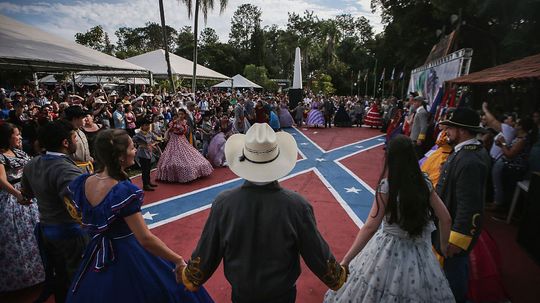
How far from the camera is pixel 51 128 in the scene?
2982 mm

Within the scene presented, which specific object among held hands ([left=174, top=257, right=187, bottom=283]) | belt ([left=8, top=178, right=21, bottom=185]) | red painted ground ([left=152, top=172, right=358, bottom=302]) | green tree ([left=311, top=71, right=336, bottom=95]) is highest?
green tree ([left=311, top=71, right=336, bottom=95])

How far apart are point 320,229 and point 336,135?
37.5 feet

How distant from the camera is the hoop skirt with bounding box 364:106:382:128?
60.9 ft

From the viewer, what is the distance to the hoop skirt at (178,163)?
26.7 feet

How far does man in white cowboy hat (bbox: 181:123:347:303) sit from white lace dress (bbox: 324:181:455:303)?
0.89 m

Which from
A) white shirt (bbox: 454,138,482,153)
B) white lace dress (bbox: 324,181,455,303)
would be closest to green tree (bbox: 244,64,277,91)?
white shirt (bbox: 454,138,482,153)

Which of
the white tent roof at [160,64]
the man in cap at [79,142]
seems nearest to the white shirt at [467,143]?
the man in cap at [79,142]

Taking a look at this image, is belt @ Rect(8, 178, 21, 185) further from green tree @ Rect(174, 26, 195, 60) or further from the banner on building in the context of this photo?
green tree @ Rect(174, 26, 195, 60)

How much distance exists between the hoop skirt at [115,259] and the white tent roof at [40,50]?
29.2 feet

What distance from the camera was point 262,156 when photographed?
1887 mm

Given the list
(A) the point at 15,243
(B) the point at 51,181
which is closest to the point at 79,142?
(A) the point at 15,243

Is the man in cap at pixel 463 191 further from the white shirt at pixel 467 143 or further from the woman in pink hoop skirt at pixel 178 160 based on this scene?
the woman in pink hoop skirt at pixel 178 160

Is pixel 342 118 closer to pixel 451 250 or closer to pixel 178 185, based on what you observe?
pixel 178 185

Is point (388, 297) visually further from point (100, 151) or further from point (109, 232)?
point (100, 151)
